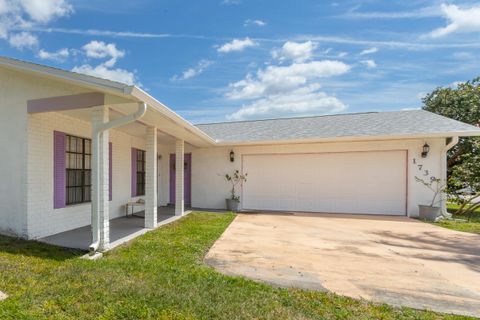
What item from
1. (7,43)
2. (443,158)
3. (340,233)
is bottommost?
(340,233)

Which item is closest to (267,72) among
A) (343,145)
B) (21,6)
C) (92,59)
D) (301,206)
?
(343,145)

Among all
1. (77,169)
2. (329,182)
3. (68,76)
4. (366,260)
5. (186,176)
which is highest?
(68,76)

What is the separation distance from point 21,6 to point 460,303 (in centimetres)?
1095

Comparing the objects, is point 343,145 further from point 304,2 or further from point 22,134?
point 22,134

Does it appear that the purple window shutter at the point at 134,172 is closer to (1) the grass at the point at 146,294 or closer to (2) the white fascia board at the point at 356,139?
(2) the white fascia board at the point at 356,139

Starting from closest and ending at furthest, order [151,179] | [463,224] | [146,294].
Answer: [146,294] < [151,179] < [463,224]

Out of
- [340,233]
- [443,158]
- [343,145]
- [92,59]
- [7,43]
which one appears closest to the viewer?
[340,233]

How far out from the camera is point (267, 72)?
11.7 meters

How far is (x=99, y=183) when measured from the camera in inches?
187

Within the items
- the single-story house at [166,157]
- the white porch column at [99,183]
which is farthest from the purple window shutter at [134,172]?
the white porch column at [99,183]

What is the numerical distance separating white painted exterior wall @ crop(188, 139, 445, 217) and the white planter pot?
19.0 inches

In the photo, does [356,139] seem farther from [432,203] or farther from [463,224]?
[463,224]

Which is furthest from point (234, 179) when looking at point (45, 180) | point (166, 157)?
point (45, 180)

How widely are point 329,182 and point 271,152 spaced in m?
2.56
